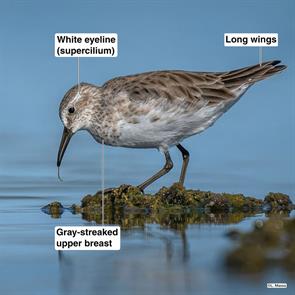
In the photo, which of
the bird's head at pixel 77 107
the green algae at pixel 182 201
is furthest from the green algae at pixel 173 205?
the bird's head at pixel 77 107

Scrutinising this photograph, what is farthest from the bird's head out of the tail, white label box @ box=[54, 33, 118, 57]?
the tail

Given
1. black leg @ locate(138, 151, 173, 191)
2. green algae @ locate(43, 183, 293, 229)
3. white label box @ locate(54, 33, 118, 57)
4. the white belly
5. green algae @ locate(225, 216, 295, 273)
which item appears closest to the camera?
green algae @ locate(225, 216, 295, 273)

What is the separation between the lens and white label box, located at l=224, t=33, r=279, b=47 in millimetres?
14250

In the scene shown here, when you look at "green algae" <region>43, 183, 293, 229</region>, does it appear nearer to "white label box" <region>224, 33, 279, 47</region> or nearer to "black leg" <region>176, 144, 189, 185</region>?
"black leg" <region>176, 144, 189, 185</region>

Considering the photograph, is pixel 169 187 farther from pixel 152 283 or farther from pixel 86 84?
pixel 152 283

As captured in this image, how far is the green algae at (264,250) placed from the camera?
866cm

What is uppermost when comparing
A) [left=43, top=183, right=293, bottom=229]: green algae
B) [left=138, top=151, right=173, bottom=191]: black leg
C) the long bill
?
the long bill

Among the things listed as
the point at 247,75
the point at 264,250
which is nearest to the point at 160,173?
the point at 247,75

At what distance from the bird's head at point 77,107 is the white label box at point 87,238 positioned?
328 centimetres

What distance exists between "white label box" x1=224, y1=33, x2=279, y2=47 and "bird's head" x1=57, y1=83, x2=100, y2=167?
2383mm

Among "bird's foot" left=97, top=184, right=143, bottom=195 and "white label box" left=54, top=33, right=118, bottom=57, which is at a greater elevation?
"white label box" left=54, top=33, right=118, bottom=57

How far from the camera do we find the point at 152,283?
8.27 metres

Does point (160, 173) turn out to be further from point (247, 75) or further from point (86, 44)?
point (86, 44)

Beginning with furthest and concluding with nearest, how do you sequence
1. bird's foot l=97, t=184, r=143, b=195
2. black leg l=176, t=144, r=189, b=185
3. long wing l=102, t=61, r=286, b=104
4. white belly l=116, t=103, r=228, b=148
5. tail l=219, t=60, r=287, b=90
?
black leg l=176, t=144, r=189, b=185, tail l=219, t=60, r=287, b=90, long wing l=102, t=61, r=286, b=104, bird's foot l=97, t=184, r=143, b=195, white belly l=116, t=103, r=228, b=148
